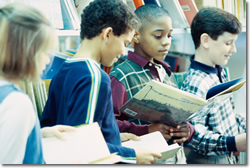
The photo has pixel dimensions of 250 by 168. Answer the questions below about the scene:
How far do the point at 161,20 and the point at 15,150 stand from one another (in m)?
0.89

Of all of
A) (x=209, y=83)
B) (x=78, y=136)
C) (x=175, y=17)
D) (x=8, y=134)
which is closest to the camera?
(x=8, y=134)

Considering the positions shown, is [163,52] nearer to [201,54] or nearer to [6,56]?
[201,54]

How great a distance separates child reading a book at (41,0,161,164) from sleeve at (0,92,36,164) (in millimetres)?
200

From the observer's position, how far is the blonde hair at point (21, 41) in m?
0.79

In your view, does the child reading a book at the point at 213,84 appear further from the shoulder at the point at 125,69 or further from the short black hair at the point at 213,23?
the shoulder at the point at 125,69

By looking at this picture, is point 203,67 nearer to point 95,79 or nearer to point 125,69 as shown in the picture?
point 125,69

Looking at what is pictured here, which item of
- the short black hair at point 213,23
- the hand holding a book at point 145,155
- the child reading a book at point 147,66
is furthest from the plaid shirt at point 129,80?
the short black hair at point 213,23

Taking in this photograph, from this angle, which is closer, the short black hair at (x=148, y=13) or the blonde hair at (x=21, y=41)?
the blonde hair at (x=21, y=41)

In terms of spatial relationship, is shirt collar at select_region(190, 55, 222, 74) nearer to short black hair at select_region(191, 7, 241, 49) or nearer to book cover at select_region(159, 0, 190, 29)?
short black hair at select_region(191, 7, 241, 49)

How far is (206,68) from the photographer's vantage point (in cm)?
166

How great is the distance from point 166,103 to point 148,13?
A: 1.53 feet

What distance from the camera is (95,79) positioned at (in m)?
0.98

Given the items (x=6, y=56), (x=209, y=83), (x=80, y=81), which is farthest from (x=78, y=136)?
(x=209, y=83)

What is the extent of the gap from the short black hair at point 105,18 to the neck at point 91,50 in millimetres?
19
